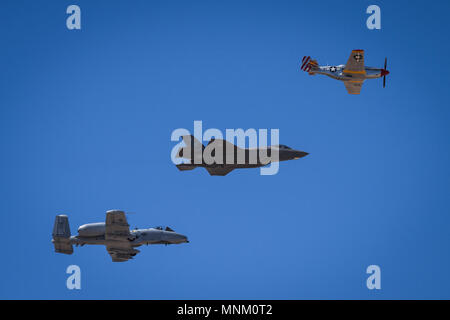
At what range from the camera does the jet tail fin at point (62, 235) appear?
94.0m

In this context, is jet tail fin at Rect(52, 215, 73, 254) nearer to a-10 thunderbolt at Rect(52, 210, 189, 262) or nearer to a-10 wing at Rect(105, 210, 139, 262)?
a-10 thunderbolt at Rect(52, 210, 189, 262)

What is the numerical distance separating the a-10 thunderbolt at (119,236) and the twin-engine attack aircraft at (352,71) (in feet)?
96.4

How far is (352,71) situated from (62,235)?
42.5 metres

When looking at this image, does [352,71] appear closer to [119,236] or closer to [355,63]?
[355,63]

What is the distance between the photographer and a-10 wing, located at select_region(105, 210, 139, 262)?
87.4m

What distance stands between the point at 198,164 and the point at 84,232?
53.4 feet

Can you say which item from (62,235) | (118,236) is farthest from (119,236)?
(62,235)

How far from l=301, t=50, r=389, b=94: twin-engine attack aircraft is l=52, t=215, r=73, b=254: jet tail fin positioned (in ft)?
123

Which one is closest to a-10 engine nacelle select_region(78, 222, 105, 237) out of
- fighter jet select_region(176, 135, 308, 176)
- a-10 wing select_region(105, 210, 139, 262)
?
a-10 wing select_region(105, 210, 139, 262)
